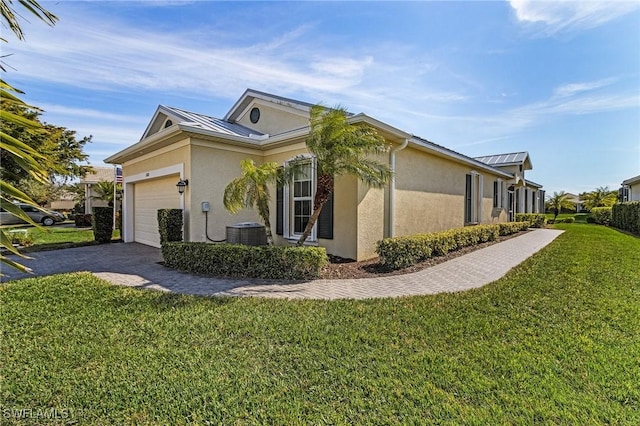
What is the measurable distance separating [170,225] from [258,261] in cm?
383

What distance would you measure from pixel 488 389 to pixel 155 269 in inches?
313

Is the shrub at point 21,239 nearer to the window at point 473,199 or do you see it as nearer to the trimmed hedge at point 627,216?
the window at point 473,199

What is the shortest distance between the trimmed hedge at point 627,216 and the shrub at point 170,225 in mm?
22735

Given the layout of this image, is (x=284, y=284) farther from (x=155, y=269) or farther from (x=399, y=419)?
(x=399, y=419)

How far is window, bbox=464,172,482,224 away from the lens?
1519 centimetres

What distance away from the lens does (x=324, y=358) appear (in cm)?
357

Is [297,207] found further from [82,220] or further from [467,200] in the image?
[82,220]

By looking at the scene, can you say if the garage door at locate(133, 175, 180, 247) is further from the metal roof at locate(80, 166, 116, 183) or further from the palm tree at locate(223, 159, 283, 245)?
the metal roof at locate(80, 166, 116, 183)

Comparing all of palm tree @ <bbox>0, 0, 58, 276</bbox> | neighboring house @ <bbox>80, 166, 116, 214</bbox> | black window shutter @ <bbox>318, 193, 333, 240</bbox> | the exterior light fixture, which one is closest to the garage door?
the exterior light fixture

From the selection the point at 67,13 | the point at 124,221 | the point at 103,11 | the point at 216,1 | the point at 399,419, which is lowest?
the point at 399,419

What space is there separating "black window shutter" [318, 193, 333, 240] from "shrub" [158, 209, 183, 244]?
14.2 feet

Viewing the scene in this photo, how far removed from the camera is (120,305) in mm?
5340

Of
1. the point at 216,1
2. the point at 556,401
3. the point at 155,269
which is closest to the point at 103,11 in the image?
the point at 216,1

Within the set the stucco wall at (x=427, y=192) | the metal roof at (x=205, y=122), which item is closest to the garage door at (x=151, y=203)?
the metal roof at (x=205, y=122)
